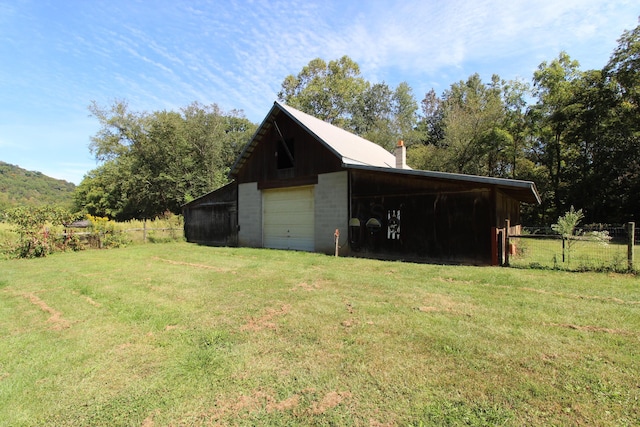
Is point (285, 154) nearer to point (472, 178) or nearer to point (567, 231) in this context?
point (472, 178)

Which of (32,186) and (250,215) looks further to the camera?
(32,186)

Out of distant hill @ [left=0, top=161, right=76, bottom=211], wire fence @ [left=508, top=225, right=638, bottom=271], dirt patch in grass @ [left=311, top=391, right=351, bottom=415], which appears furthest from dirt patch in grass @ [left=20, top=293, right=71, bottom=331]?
distant hill @ [left=0, top=161, right=76, bottom=211]

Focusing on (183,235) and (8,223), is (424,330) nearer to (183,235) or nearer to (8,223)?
(8,223)

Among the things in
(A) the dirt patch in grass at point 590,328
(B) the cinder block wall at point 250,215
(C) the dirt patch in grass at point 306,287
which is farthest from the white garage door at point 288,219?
(A) the dirt patch in grass at point 590,328

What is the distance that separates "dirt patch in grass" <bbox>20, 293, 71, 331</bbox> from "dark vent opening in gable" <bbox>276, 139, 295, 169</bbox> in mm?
10316

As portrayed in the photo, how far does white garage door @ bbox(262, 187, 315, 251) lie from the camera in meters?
14.4

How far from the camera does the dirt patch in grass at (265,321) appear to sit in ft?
14.8

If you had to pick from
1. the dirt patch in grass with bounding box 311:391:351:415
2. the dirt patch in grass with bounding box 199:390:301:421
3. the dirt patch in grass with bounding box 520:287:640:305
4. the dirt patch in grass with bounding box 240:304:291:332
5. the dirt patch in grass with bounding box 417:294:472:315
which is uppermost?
the dirt patch in grass with bounding box 520:287:640:305

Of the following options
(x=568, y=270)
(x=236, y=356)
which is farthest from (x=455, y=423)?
(x=568, y=270)

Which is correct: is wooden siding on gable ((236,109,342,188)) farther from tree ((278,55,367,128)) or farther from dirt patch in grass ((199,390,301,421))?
tree ((278,55,367,128))

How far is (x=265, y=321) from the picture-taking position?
4750mm

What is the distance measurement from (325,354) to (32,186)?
73.5 m

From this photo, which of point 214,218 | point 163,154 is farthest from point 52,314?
point 163,154

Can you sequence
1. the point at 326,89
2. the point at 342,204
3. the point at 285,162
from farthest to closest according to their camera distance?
the point at 326,89 → the point at 285,162 → the point at 342,204
